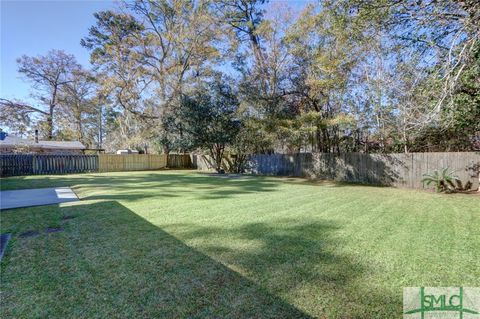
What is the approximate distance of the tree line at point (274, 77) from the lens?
17.1ft

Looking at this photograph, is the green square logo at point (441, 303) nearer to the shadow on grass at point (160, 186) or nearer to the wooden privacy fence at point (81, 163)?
the shadow on grass at point (160, 186)

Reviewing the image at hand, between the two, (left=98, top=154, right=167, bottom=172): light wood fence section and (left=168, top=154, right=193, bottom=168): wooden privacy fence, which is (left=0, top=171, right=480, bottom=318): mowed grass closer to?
(left=98, top=154, right=167, bottom=172): light wood fence section

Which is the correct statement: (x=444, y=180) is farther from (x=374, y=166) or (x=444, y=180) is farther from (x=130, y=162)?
(x=130, y=162)

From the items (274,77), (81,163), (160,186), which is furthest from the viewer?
(81,163)

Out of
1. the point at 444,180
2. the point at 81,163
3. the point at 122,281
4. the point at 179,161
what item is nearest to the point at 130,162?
the point at 81,163

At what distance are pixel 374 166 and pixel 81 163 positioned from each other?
1680cm

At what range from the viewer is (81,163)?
55.2ft

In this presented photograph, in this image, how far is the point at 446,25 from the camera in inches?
196

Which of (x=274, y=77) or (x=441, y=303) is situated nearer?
(x=441, y=303)

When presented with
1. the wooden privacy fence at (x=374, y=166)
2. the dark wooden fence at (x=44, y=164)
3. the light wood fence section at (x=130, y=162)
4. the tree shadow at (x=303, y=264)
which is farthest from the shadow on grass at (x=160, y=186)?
the light wood fence section at (x=130, y=162)

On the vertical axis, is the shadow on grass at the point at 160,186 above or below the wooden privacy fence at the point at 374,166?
below

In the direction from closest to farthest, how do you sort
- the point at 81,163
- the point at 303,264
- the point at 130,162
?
the point at 303,264, the point at 81,163, the point at 130,162

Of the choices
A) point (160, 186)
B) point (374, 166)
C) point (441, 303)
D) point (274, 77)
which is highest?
point (274, 77)

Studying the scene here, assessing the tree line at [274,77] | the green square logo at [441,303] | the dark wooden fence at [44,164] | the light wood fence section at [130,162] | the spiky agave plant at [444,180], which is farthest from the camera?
the light wood fence section at [130,162]
